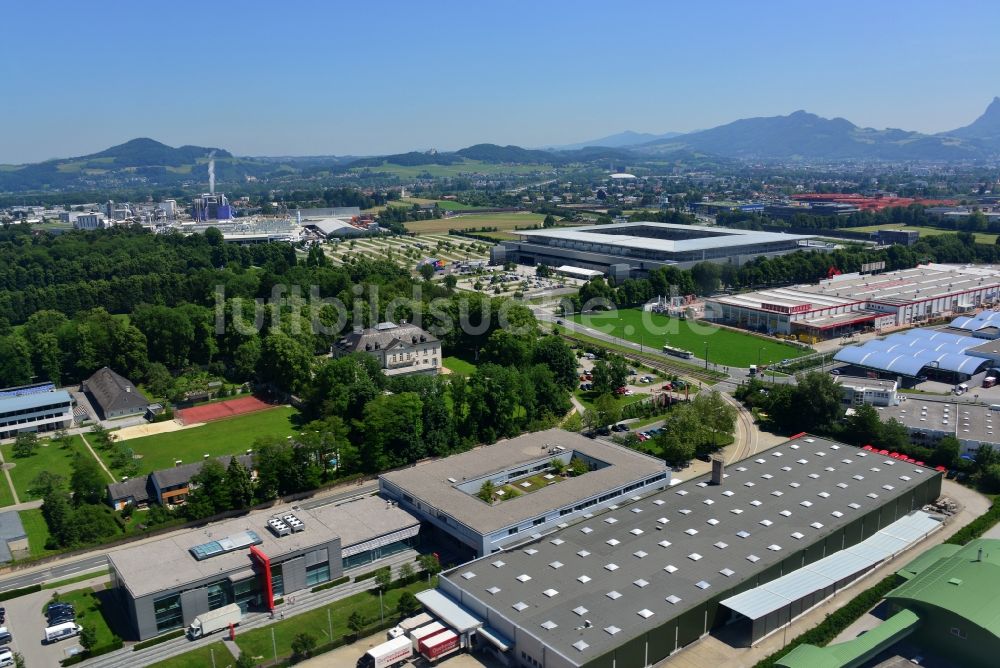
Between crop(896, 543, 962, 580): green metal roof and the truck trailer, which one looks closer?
the truck trailer

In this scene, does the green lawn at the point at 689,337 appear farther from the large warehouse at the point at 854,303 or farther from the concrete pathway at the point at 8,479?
the concrete pathway at the point at 8,479

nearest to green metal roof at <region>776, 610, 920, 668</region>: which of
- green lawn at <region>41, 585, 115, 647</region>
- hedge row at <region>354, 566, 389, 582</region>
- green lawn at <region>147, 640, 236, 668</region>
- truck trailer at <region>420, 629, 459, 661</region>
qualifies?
truck trailer at <region>420, 629, 459, 661</region>

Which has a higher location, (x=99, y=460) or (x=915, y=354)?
(x=915, y=354)

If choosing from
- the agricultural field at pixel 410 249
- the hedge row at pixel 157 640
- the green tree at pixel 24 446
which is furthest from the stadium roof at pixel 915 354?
the agricultural field at pixel 410 249

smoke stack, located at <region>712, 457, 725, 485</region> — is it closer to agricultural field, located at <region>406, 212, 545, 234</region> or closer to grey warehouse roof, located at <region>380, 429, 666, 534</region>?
→ grey warehouse roof, located at <region>380, 429, 666, 534</region>

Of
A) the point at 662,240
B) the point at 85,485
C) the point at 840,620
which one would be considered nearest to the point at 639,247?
the point at 662,240

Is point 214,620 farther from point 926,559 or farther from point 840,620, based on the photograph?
point 926,559
